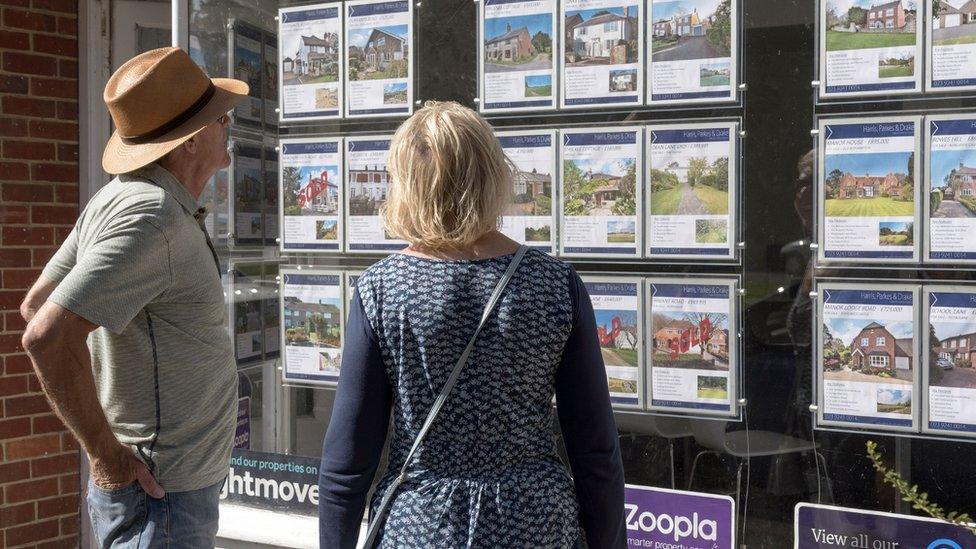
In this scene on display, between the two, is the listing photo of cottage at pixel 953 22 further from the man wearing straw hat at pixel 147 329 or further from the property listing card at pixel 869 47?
the man wearing straw hat at pixel 147 329

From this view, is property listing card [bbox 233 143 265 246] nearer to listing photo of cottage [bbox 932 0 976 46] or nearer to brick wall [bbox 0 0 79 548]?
brick wall [bbox 0 0 79 548]

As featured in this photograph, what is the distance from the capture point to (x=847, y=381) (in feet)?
10.3

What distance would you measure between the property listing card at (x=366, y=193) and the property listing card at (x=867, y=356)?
5.42ft

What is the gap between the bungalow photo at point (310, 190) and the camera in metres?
4.01

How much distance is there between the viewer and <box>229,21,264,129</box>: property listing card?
4.12 metres

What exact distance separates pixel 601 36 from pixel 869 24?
0.87 meters

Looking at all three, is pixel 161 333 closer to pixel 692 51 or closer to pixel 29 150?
pixel 692 51

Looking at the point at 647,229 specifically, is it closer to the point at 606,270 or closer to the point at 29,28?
the point at 606,270

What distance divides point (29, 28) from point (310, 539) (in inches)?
115

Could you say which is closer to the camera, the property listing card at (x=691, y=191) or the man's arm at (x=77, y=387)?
the man's arm at (x=77, y=387)

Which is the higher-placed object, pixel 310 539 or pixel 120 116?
pixel 120 116

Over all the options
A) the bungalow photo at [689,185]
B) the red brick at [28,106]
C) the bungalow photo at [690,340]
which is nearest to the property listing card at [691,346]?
the bungalow photo at [690,340]

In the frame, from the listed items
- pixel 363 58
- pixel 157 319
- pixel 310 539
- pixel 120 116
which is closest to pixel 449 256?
pixel 157 319

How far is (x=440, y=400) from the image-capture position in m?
2.10
